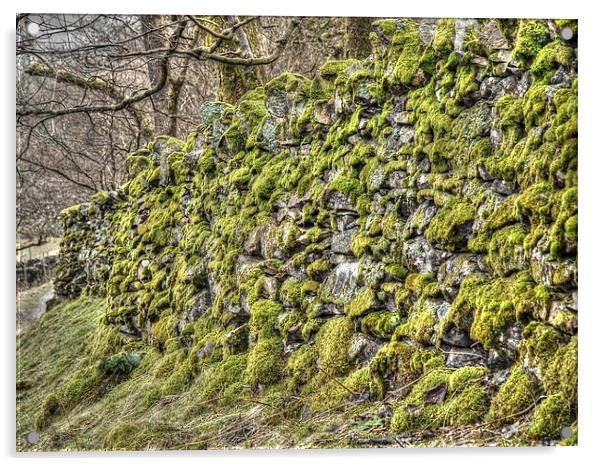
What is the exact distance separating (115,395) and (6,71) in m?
1.99

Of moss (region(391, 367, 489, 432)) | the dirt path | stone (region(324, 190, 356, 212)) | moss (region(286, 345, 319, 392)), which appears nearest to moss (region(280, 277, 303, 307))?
moss (region(286, 345, 319, 392))

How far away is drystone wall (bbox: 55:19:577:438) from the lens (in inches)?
114

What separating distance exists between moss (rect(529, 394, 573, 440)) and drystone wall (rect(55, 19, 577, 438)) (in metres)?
0.01

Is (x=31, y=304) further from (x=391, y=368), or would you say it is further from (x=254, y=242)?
(x=391, y=368)

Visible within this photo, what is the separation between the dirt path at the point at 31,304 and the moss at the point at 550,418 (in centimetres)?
268

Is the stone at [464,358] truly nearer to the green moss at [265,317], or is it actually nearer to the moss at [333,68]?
the green moss at [265,317]

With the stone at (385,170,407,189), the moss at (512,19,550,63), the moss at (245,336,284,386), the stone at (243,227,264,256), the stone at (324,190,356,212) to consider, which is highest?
the moss at (512,19,550,63)

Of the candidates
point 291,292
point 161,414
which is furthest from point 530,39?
point 161,414

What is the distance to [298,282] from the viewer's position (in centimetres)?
390

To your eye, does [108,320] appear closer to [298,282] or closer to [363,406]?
[298,282]

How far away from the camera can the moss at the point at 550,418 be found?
284cm

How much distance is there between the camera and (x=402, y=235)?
3.42 m

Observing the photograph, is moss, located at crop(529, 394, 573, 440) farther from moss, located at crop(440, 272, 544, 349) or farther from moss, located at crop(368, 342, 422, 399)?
moss, located at crop(368, 342, 422, 399)
